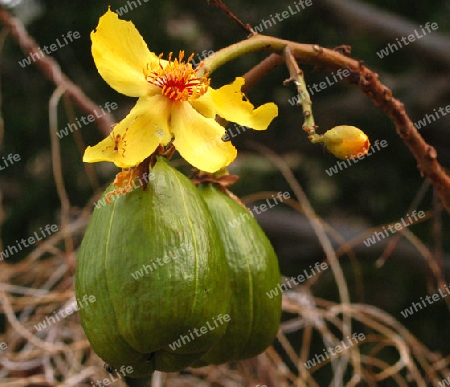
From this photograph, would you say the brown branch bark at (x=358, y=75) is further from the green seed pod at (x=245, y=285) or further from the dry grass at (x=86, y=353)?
the dry grass at (x=86, y=353)

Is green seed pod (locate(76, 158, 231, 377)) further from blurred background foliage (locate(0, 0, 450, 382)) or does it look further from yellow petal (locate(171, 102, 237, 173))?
blurred background foliage (locate(0, 0, 450, 382))

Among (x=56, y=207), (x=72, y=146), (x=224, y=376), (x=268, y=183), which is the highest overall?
(x=72, y=146)

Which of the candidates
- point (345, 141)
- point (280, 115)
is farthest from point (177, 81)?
point (280, 115)

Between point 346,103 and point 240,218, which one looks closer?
point 240,218

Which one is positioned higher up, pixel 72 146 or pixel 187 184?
pixel 72 146

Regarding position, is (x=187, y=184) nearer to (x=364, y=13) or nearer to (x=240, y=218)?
(x=240, y=218)

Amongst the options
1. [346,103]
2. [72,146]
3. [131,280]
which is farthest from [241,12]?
[131,280]

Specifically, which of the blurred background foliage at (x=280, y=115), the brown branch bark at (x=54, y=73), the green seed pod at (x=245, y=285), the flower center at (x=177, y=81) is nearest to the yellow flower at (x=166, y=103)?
the flower center at (x=177, y=81)
